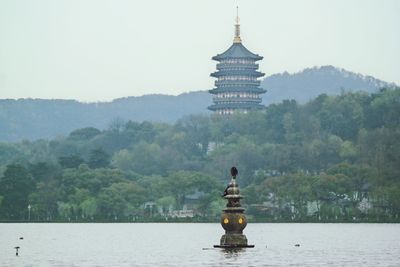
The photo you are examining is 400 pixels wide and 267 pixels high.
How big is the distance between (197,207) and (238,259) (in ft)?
333

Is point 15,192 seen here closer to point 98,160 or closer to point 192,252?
point 98,160

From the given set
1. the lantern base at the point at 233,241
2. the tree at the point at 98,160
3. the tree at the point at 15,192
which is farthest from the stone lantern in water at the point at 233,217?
the tree at the point at 98,160

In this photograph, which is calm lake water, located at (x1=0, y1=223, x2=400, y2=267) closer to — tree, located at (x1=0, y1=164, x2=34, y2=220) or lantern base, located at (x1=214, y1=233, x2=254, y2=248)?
lantern base, located at (x1=214, y1=233, x2=254, y2=248)

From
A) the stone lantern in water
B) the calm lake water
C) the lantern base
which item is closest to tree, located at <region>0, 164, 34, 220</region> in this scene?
the calm lake water

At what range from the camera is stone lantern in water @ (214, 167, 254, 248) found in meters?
65.6

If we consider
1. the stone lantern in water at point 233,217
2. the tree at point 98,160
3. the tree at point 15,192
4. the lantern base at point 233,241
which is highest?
the tree at point 98,160

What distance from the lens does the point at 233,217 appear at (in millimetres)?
65625

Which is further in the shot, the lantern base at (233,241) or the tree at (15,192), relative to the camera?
the tree at (15,192)

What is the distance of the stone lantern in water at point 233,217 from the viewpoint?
215ft

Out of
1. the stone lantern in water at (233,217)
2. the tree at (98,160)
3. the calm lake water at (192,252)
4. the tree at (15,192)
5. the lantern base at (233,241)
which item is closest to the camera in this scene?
the stone lantern in water at (233,217)

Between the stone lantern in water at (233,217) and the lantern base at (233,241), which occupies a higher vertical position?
the stone lantern in water at (233,217)

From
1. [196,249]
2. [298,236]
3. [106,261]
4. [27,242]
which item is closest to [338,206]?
[298,236]

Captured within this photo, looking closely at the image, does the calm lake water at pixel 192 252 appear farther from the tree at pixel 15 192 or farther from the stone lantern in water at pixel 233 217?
the tree at pixel 15 192

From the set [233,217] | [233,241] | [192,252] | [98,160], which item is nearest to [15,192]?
[98,160]
